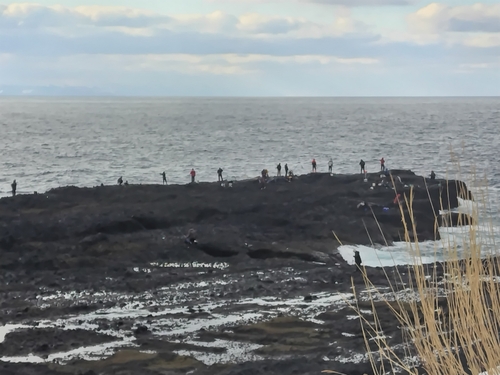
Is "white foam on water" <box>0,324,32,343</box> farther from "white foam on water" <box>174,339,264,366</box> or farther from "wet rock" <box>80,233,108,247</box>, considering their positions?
"wet rock" <box>80,233,108,247</box>

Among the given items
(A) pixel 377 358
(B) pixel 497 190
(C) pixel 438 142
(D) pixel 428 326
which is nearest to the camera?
(D) pixel 428 326

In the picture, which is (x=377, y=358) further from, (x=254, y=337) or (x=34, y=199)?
(x=34, y=199)

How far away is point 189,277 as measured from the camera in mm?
23797

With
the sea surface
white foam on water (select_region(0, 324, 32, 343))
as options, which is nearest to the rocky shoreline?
white foam on water (select_region(0, 324, 32, 343))

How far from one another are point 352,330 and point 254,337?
261 cm

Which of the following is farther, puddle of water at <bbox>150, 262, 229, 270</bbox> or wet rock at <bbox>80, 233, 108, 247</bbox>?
wet rock at <bbox>80, 233, 108, 247</bbox>

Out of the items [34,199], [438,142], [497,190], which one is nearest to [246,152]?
[438,142]

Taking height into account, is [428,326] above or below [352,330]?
above

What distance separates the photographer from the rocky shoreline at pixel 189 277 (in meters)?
16.1

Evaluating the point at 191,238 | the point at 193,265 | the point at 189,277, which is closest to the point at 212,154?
the point at 191,238

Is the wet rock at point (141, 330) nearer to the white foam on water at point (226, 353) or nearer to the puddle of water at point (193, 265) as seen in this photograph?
the white foam on water at point (226, 353)

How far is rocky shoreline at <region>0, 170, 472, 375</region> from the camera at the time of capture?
53.0 ft

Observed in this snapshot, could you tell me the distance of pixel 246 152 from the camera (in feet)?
262

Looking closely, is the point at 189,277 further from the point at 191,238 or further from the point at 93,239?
the point at 93,239
